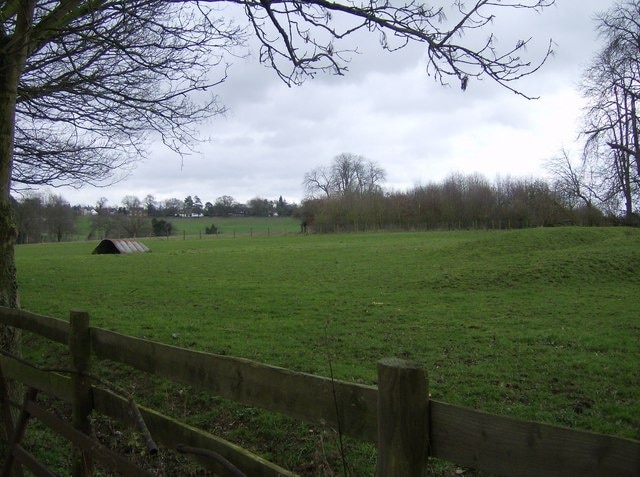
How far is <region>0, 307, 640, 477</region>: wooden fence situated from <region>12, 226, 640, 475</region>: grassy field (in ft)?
1.48

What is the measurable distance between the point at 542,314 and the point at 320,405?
1041 cm

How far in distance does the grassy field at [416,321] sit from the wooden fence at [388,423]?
1.48ft

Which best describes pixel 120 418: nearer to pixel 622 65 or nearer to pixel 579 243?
pixel 579 243

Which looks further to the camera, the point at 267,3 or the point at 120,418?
the point at 267,3

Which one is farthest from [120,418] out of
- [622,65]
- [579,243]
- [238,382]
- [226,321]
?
[622,65]

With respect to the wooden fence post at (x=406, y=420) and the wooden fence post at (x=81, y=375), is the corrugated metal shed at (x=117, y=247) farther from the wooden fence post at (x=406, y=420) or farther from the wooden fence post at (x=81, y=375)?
the wooden fence post at (x=406, y=420)

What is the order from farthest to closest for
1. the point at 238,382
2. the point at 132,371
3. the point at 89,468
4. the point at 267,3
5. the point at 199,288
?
the point at 199,288 → the point at 132,371 → the point at 267,3 → the point at 89,468 → the point at 238,382

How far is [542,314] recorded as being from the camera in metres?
11.6

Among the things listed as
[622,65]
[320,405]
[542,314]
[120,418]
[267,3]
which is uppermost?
[622,65]

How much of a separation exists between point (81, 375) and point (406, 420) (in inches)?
112

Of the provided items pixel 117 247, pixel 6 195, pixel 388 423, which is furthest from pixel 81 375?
pixel 117 247

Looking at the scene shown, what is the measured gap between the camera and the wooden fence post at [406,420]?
1998mm

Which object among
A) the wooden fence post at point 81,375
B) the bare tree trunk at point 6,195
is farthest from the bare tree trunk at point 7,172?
the wooden fence post at point 81,375

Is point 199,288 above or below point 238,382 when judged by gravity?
below
